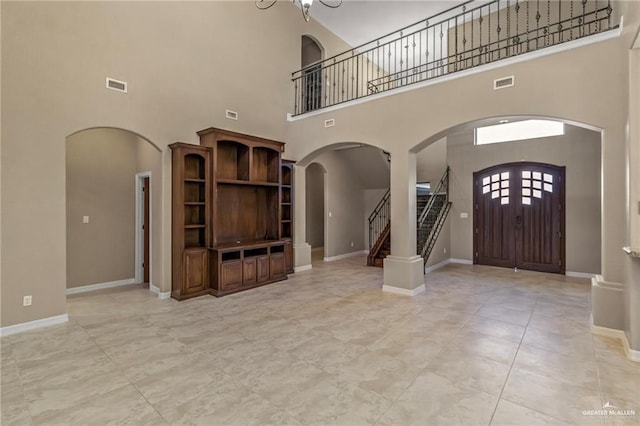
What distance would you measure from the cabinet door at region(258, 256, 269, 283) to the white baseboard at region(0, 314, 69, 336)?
9.49 ft

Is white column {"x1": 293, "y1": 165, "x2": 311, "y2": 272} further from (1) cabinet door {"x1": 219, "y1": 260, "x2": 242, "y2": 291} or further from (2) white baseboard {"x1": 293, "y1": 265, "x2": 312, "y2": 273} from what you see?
(1) cabinet door {"x1": 219, "y1": 260, "x2": 242, "y2": 291}

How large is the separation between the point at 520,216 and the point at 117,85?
8.62 meters

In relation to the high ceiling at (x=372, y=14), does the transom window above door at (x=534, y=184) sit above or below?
below

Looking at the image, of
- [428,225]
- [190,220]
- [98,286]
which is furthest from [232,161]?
[428,225]

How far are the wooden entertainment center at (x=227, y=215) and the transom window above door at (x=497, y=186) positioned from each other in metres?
5.07

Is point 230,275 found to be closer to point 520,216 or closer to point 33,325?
point 33,325

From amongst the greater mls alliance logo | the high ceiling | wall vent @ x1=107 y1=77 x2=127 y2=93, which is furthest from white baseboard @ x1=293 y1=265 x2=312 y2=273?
the high ceiling

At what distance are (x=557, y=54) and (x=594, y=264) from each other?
15.9 feet

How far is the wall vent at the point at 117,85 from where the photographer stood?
4504 millimetres

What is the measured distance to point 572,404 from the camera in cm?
230

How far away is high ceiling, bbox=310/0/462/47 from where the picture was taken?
759 centimetres

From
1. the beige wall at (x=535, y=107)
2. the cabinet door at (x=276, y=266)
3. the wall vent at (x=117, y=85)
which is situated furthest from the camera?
the cabinet door at (x=276, y=266)

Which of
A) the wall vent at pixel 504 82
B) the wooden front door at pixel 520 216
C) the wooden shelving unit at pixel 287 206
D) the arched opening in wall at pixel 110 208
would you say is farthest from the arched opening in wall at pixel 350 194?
the arched opening in wall at pixel 110 208

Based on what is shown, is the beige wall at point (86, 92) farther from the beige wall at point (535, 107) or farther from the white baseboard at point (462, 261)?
the white baseboard at point (462, 261)
